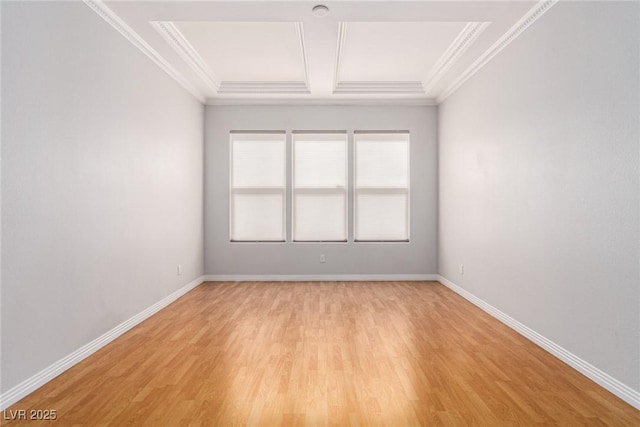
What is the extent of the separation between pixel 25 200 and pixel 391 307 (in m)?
3.58

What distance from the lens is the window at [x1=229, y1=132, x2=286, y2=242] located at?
611cm

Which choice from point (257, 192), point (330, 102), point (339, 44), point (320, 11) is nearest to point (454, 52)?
point (339, 44)

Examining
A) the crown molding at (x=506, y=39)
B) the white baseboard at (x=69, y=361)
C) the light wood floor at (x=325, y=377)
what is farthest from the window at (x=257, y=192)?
the crown molding at (x=506, y=39)

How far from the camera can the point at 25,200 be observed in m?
2.36

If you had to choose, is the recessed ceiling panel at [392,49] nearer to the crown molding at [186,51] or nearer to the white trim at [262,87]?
the white trim at [262,87]

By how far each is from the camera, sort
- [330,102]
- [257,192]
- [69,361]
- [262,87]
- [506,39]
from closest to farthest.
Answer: [69,361], [506,39], [262,87], [330,102], [257,192]

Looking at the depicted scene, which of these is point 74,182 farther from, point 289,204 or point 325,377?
point 289,204

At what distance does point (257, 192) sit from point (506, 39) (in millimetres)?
3959

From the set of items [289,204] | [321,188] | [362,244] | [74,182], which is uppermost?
[321,188]

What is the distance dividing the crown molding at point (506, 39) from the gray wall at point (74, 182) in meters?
3.65

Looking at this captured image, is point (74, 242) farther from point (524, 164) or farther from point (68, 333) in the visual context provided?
point (524, 164)

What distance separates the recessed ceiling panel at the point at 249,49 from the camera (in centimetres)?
388

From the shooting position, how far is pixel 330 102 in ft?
19.7

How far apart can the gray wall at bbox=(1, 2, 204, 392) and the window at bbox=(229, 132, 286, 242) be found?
1652 mm
